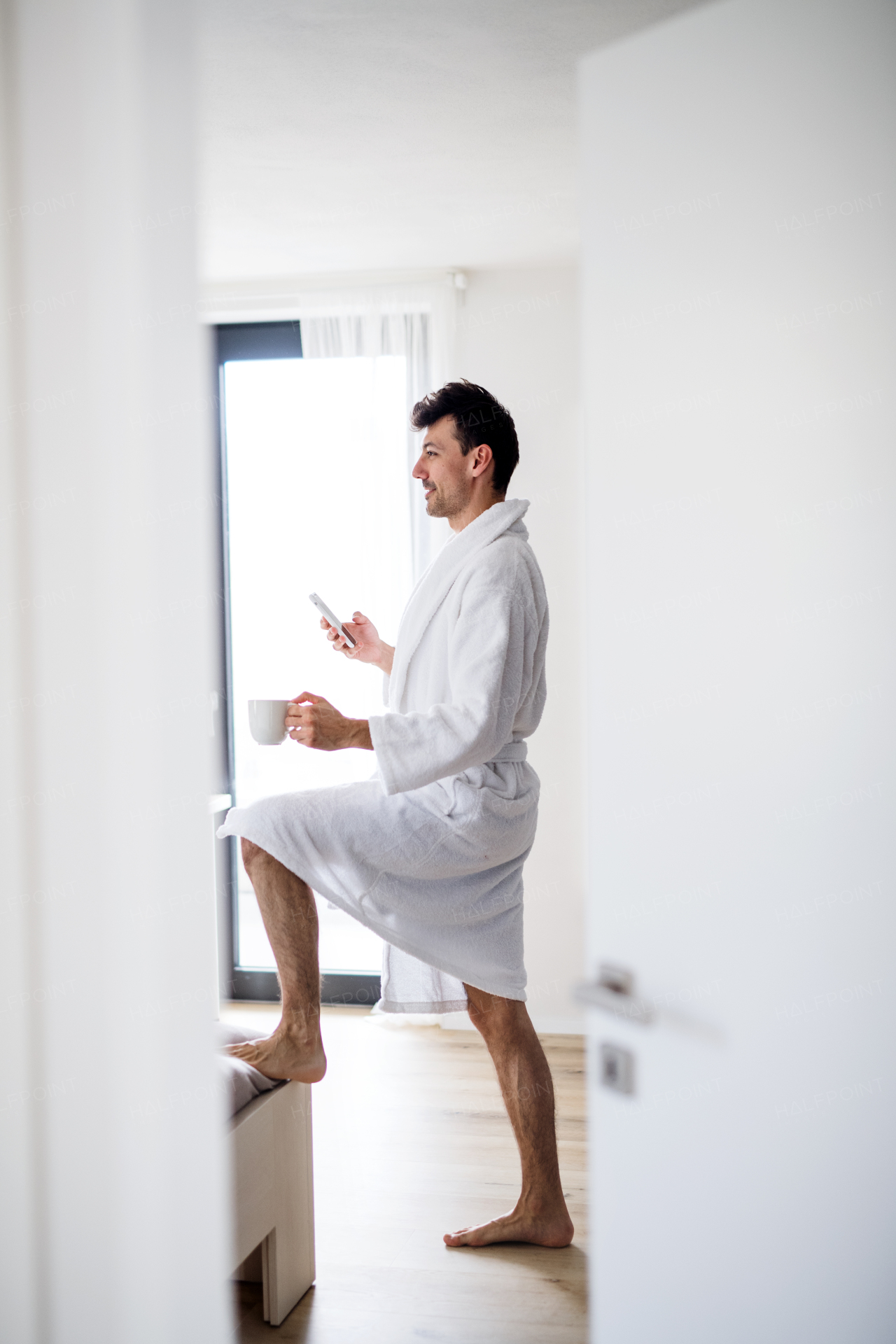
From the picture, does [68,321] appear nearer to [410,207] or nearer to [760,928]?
[760,928]

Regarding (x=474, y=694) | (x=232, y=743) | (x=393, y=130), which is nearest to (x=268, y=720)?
(x=474, y=694)

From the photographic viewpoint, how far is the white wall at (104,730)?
1.04 metres

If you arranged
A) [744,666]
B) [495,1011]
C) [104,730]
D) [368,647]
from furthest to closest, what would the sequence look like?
[368,647] < [495,1011] < [104,730] < [744,666]

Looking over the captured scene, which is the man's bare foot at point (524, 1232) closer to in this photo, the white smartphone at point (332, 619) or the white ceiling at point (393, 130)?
the white smartphone at point (332, 619)

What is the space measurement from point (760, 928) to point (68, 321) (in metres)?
0.86

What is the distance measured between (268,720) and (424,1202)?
3.88ft

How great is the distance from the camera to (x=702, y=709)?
0.97 m

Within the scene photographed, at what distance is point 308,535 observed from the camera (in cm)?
367

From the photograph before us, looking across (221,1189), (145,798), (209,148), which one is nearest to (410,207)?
(209,148)

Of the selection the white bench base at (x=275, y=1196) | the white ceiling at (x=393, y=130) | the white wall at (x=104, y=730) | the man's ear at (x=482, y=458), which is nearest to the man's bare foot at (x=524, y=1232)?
the white bench base at (x=275, y=1196)

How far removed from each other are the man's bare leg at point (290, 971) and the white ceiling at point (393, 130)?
3.65 ft

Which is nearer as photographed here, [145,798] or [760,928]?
[760,928]

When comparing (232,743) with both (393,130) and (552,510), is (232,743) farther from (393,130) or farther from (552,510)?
(393,130)

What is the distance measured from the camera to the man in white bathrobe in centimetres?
190
